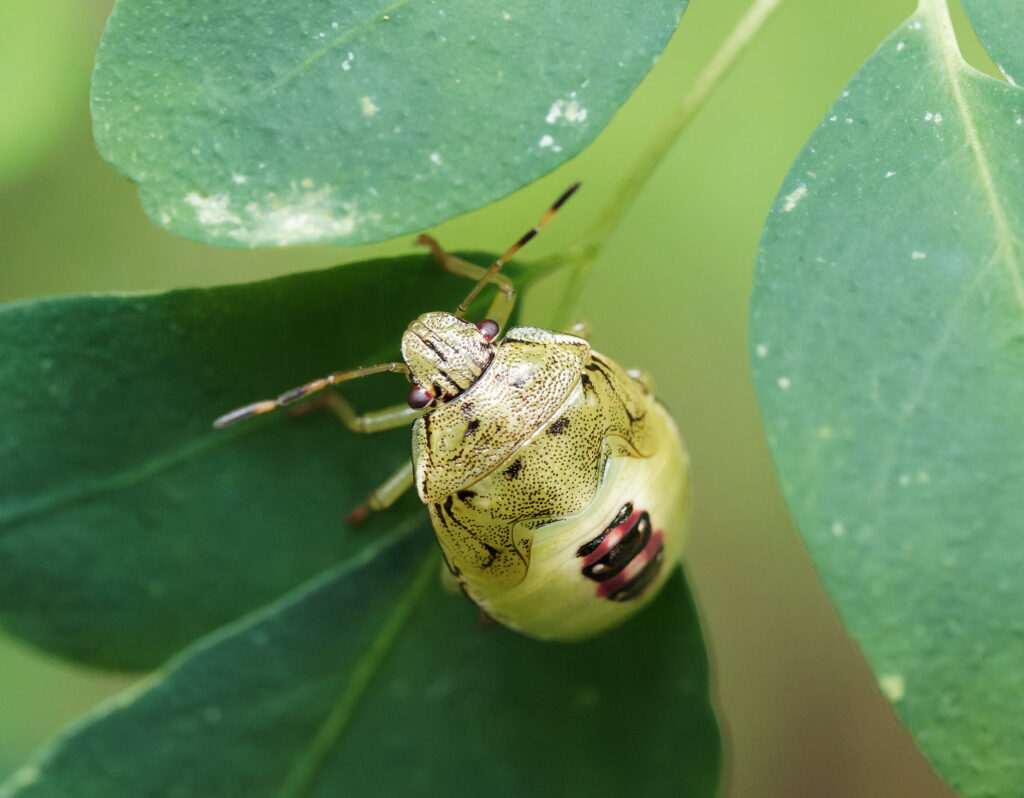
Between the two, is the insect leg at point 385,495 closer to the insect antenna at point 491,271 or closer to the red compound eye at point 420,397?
the red compound eye at point 420,397

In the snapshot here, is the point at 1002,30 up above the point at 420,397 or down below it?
above

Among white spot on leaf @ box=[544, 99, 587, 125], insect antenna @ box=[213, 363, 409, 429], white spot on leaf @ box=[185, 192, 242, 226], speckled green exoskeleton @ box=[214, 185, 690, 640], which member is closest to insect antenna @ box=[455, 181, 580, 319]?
speckled green exoskeleton @ box=[214, 185, 690, 640]

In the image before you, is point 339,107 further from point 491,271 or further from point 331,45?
point 491,271

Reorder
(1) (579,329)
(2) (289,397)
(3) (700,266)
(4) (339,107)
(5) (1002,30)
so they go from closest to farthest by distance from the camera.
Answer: (4) (339,107) < (5) (1002,30) < (2) (289,397) < (1) (579,329) < (3) (700,266)

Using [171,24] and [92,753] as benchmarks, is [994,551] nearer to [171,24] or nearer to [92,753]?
Answer: [171,24]

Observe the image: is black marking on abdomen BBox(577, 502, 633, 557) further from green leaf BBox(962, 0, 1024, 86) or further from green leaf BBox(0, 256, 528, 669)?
green leaf BBox(962, 0, 1024, 86)

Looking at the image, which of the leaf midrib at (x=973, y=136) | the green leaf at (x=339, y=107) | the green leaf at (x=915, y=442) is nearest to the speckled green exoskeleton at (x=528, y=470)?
the green leaf at (x=339, y=107)

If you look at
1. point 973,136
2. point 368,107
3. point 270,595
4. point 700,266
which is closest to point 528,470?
point 270,595
